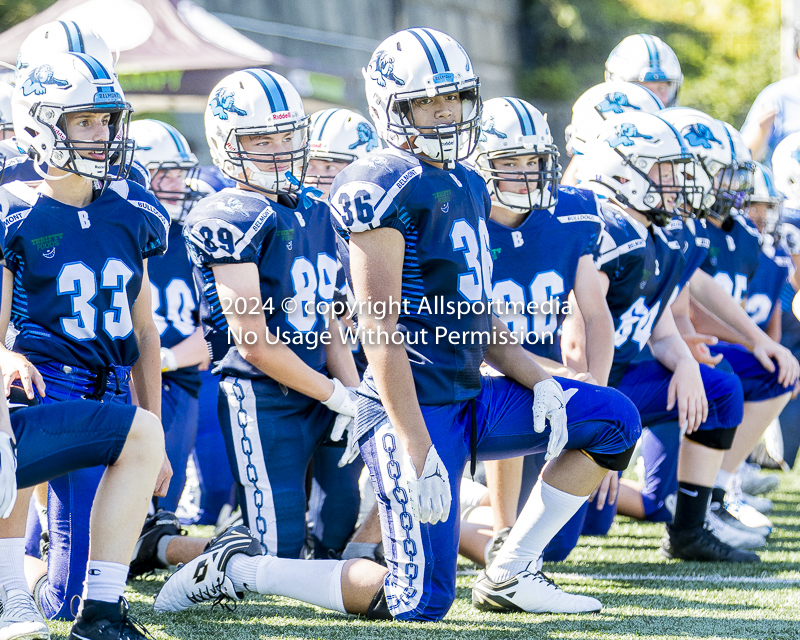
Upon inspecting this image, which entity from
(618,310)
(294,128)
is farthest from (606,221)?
(294,128)

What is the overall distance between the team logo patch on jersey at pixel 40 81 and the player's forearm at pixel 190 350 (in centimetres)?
138

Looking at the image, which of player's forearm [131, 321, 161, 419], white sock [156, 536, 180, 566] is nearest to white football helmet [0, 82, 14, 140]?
player's forearm [131, 321, 161, 419]

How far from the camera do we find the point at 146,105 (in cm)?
898

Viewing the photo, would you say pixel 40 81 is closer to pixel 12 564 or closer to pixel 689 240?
pixel 12 564

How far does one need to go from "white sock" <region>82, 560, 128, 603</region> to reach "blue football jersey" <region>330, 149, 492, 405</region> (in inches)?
35.4

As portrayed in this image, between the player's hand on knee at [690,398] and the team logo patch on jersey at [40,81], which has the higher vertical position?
the team logo patch on jersey at [40,81]

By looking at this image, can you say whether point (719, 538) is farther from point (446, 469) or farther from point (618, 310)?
point (446, 469)

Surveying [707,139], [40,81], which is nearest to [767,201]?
[707,139]

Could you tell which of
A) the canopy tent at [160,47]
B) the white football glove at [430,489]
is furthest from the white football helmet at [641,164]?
the canopy tent at [160,47]

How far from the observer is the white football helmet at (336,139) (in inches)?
185

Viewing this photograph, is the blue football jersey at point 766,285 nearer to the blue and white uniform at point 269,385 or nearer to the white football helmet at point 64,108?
the blue and white uniform at point 269,385

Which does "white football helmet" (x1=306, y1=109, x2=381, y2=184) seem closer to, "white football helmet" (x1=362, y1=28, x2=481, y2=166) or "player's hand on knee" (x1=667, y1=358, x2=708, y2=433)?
"white football helmet" (x1=362, y1=28, x2=481, y2=166)

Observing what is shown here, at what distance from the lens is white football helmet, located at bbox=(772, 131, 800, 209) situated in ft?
19.4

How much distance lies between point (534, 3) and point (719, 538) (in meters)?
19.0
